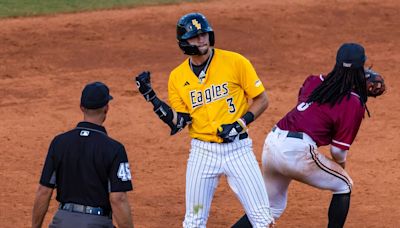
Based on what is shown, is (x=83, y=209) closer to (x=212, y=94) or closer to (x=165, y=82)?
(x=212, y=94)

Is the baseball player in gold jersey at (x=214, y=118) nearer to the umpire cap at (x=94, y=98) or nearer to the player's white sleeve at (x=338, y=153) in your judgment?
the player's white sleeve at (x=338, y=153)

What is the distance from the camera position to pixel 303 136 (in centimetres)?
832

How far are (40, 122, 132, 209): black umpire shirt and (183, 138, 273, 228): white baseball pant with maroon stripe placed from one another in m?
1.19

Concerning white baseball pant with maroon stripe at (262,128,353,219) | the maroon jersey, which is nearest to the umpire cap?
white baseball pant with maroon stripe at (262,128,353,219)

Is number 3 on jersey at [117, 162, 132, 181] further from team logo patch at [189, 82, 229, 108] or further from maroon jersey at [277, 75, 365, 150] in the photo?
maroon jersey at [277, 75, 365, 150]

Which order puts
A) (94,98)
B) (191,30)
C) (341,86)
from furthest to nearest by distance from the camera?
(341,86) < (191,30) < (94,98)

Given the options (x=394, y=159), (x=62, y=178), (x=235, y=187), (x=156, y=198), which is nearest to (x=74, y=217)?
(x=62, y=178)

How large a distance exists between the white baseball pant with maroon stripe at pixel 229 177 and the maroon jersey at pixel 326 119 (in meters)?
0.56

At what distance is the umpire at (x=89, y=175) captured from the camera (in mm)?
6977

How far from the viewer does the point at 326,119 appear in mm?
8250

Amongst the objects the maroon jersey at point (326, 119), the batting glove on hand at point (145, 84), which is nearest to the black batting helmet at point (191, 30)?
the batting glove on hand at point (145, 84)

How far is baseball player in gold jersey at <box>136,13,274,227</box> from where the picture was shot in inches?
318

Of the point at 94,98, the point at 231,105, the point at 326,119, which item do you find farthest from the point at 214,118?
the point at 94,98

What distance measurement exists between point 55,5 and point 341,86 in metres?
9.91
